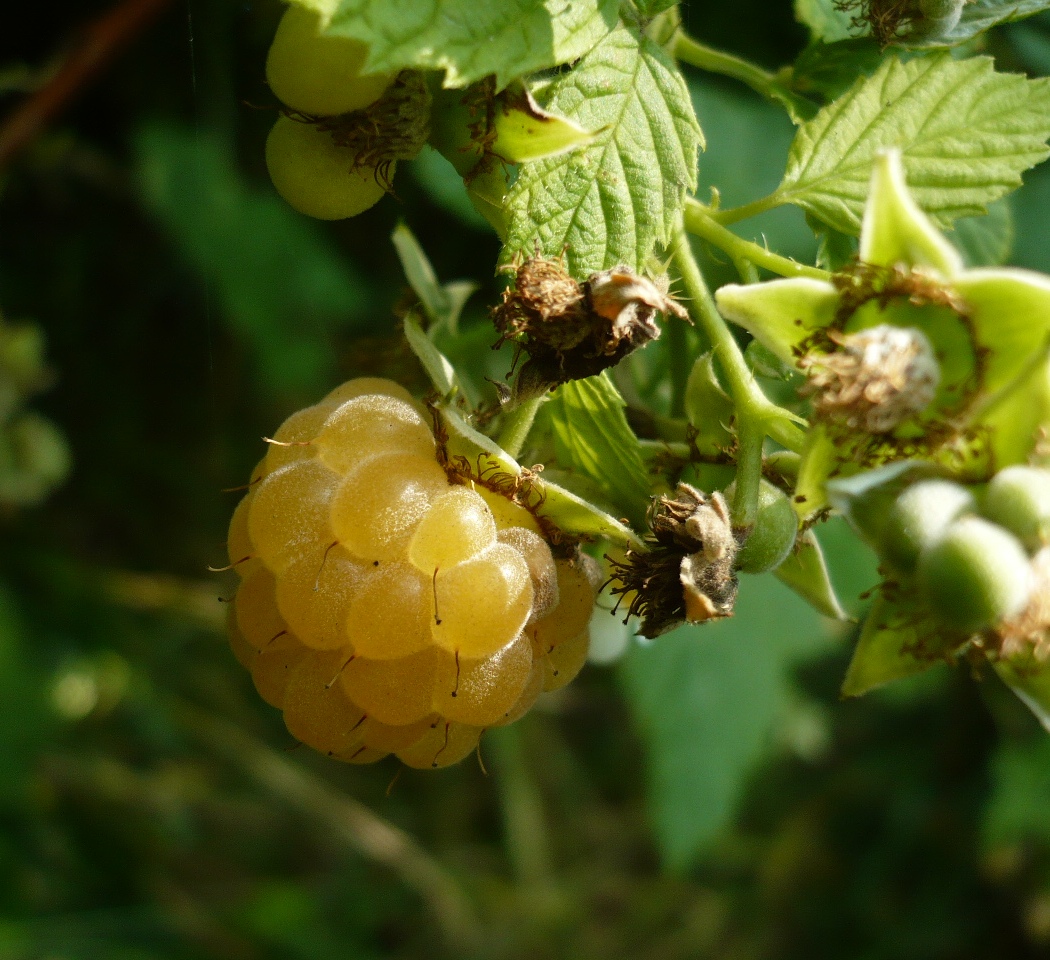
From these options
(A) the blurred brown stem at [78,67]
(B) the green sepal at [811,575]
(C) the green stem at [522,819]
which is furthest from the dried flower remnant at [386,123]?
(C) the green stem at [522,819]

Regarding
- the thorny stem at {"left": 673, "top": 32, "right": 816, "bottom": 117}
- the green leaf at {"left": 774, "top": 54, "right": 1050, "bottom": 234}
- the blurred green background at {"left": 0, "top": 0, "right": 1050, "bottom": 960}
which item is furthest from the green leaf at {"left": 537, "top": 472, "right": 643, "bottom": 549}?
the blurred green background at {"left": 0, "top": 0, "right": 1050, "bottom": 960}

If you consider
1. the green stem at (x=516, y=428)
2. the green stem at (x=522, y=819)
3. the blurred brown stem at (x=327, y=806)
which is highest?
the green stem at (x=516, y=428)

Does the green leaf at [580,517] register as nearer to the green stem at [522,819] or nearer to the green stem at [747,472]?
the green stem at [747,472]

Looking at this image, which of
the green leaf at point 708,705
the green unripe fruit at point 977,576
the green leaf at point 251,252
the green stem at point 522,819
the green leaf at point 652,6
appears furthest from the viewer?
the green stem at point 522,819

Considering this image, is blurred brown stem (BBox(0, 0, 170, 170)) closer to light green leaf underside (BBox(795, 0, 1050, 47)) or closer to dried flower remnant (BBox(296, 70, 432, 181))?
dried flower remnant (BBox(296, 70, 432, 181))

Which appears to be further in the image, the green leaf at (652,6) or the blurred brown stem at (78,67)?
the blurred brown stem at (78,67)

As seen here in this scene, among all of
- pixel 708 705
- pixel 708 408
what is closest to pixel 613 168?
pixel 708 408
